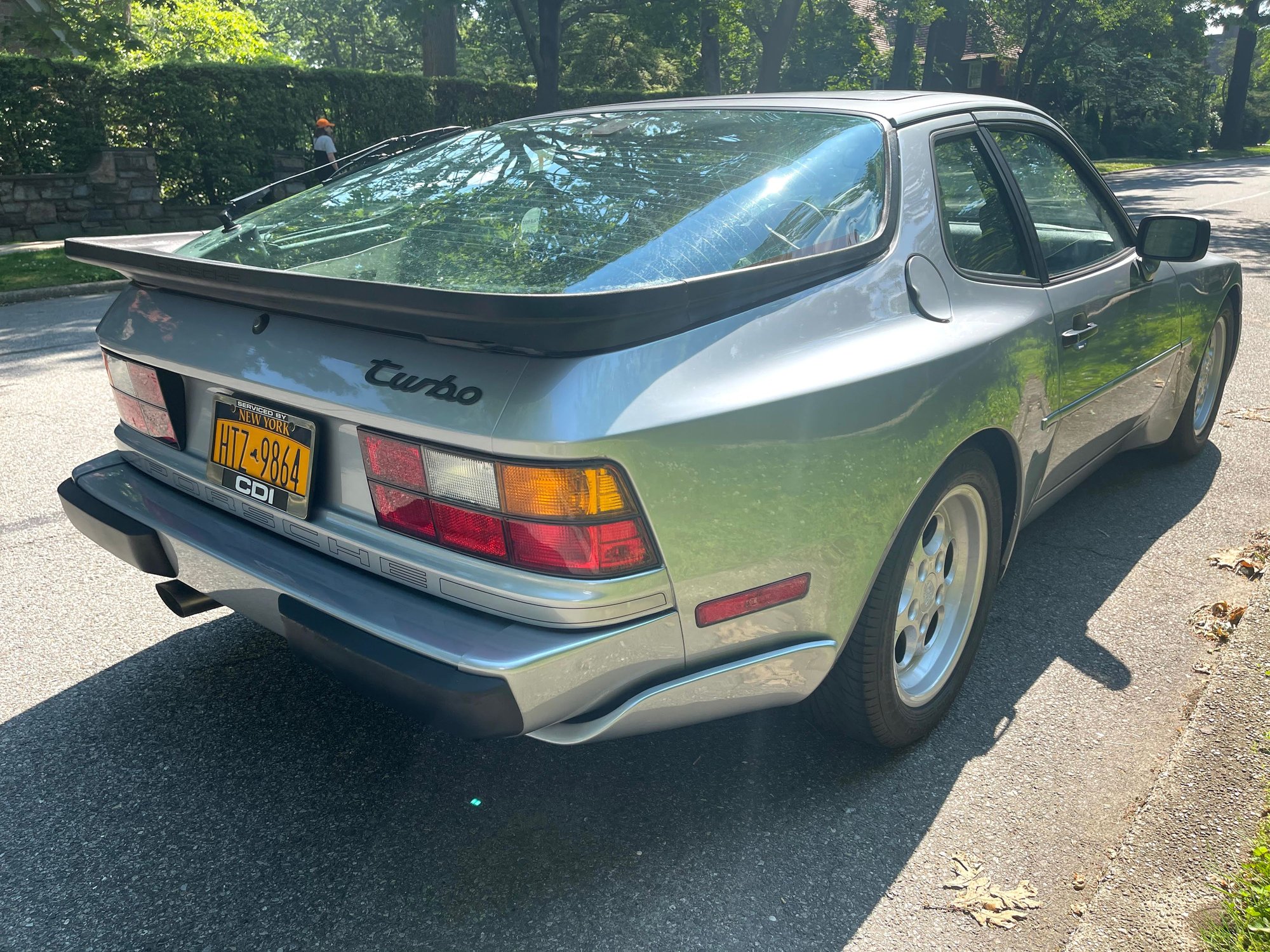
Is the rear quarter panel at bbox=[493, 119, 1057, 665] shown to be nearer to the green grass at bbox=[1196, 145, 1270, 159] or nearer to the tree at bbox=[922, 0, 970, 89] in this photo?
the tree at bbox=[922, 0, 970, 89]

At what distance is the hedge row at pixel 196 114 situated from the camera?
14.3m

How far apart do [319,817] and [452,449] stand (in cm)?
103

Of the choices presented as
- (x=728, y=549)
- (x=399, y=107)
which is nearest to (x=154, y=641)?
(x=728, y=549)

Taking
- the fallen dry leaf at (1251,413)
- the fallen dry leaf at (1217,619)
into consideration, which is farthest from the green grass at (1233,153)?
the fallen dry leaf at (1217,619)

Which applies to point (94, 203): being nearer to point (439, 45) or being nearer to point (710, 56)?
point (439, 45)

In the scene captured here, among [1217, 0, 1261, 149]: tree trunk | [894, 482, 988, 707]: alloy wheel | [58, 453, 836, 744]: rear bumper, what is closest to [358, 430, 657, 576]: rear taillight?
[58, 453, 836, 744]: rear bumper

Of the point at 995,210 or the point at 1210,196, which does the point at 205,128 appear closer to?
the point at 995,210

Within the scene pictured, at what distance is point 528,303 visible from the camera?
1.74 m

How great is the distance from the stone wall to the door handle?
49.1ft

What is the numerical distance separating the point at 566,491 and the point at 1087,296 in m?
2.08

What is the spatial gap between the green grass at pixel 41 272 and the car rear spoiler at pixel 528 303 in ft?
30.3

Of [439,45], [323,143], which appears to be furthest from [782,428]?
[439,45]

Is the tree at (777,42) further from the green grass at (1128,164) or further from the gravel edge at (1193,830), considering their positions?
the gravel edge at (1193,830)

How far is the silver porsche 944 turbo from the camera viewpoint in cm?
184
